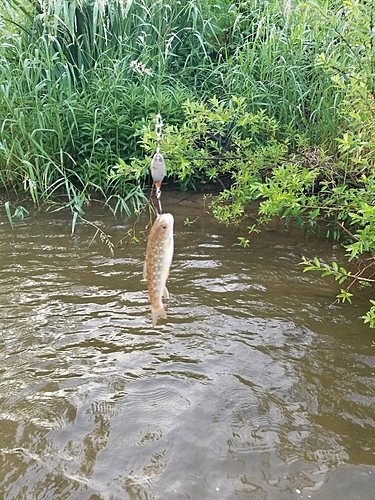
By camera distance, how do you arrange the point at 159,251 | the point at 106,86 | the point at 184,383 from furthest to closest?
the point at 106,86 → the point at 184,383 → the point at 159,251

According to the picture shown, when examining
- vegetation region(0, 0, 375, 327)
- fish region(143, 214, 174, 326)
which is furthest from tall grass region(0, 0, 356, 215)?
fish region(143, 214, 174, 326)

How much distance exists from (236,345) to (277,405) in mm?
620

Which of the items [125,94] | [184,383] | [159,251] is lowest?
[184,383]

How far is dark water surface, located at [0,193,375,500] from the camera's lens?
2260mm

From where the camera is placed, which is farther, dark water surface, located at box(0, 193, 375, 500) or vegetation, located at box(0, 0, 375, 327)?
vegetation, located at box(0, 0, 375, 327)

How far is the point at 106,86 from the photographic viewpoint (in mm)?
5652

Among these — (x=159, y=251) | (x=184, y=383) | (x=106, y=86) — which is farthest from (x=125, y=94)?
(x=159, y=251)

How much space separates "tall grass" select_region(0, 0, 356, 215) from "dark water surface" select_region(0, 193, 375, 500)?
160 cm

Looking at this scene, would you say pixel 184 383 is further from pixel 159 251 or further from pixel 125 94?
pixel 125 94

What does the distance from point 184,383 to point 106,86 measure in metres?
4.06

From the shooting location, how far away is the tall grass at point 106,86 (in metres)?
5.37

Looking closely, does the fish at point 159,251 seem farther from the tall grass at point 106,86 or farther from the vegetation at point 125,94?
the tall grass at point 106,86

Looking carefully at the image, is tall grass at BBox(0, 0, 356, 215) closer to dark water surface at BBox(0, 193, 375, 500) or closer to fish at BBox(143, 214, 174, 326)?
dark water surface at BBox(0, 193, 375, 500)

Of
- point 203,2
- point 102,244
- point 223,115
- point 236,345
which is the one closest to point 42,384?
point 236,345
